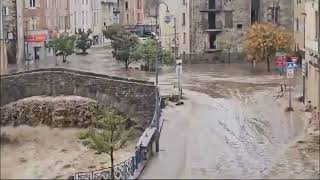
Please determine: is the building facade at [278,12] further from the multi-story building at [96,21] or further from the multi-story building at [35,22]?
the multi-story building at [35,22]

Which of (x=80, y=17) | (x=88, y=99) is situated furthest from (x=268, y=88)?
(x=80, y=17)

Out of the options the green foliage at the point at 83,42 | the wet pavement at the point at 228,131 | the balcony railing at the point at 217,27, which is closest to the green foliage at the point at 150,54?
the wet pavement at the point at 228,131

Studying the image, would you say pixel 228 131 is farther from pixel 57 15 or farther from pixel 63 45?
pixel 57 15

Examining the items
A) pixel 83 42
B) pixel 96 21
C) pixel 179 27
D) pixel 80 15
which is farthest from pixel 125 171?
pixel 96 21

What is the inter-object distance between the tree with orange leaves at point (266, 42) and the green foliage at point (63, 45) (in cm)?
998

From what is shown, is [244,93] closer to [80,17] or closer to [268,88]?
[268,88]

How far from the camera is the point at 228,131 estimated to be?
2069 centimetres

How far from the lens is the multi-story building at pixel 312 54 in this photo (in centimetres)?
2311

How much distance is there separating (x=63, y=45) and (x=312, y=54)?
17583 mm

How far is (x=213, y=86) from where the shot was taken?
3216cm

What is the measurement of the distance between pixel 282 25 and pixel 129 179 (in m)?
33.2

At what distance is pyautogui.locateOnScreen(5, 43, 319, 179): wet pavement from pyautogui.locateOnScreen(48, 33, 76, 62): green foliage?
2.84 meters

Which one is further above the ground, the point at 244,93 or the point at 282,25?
the point at 282,25

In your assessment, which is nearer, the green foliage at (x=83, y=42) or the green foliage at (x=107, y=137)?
the green foliage at (x=107, y=137)
